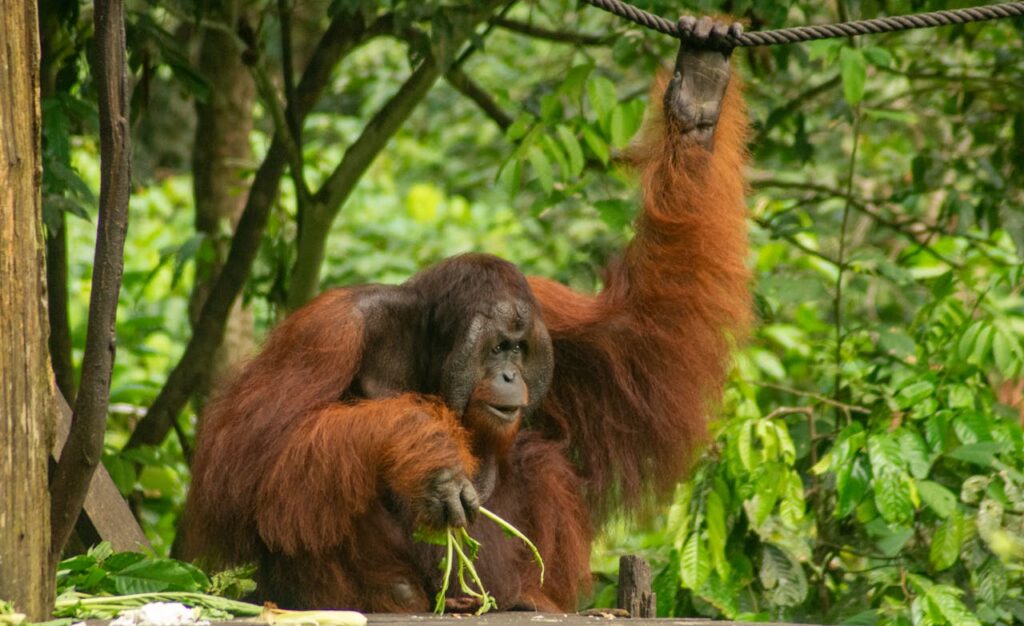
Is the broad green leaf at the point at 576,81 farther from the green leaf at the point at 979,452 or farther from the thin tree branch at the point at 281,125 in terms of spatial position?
the green leaf at the point at 979,452

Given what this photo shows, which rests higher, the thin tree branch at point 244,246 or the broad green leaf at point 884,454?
the thin tree branch at point 244,246

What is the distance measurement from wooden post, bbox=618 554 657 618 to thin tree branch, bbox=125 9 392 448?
7.64ft

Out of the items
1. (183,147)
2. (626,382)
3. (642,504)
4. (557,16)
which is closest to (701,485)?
(642,504)

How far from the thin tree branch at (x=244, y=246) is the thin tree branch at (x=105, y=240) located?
2.51 meters

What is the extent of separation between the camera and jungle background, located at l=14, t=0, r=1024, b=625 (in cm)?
409

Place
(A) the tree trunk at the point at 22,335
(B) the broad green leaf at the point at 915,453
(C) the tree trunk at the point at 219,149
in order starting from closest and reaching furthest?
(A) the tree trunk at the point at 22,335 < (B) the broad green leaf at the point at 915,453 < (C) the tree trunk at the point at 219,149

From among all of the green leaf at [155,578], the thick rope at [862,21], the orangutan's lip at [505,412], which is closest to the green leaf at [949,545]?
the orangutan's lip at [505,412]

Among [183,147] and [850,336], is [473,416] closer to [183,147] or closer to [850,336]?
[850,336]

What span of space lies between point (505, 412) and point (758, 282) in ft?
5.73

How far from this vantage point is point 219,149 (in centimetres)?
616

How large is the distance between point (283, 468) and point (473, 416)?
20.1 inches

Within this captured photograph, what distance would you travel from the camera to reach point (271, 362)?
3.62 m

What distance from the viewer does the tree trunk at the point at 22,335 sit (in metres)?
2.46

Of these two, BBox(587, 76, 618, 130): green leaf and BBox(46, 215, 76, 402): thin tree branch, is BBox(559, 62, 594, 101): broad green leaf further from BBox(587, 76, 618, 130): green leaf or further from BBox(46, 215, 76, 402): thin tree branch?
BBox(46, 215, 76, 402): thin tree branch
